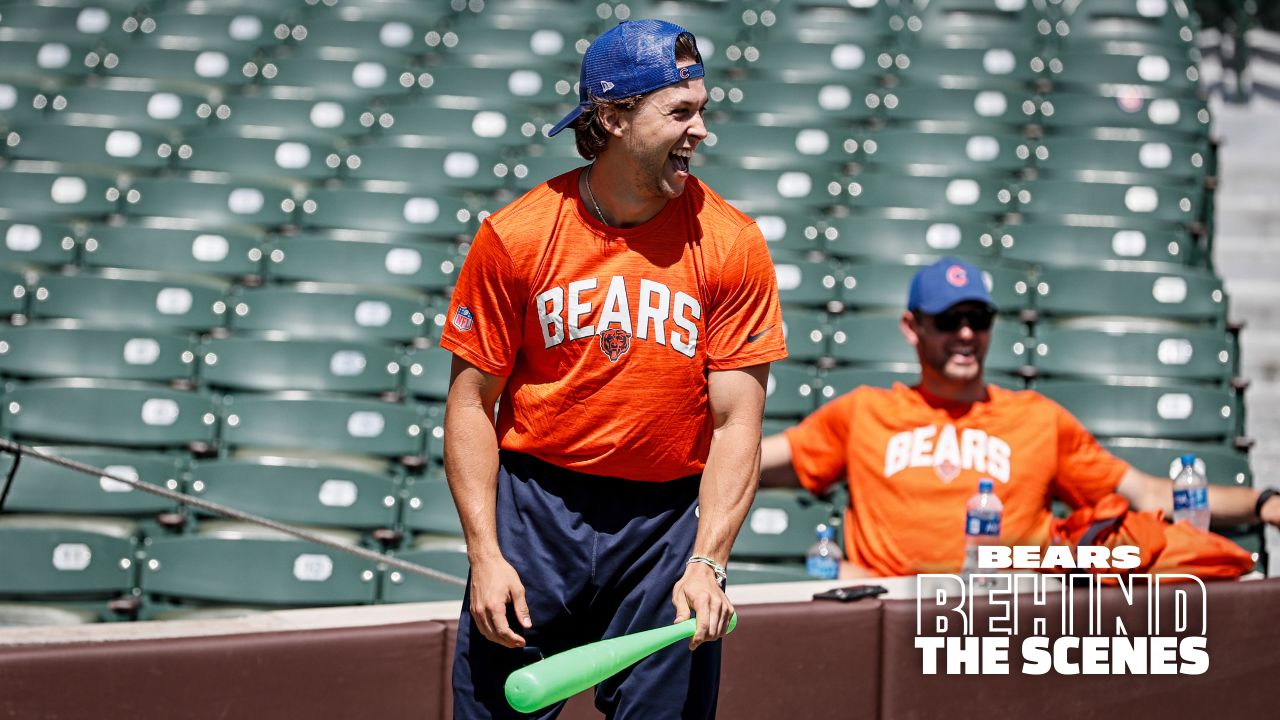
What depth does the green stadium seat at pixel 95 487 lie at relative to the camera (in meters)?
4.38

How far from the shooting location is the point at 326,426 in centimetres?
461

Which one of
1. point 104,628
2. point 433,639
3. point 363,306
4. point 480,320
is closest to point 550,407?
point 480,320

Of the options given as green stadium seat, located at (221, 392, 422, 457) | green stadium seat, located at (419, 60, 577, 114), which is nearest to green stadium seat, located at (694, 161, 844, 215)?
green stadium seat, located at (419, 60, 577, 114)

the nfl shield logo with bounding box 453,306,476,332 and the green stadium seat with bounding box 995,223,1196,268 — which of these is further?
the green stadium seat with bounding box 995,223,1196,268

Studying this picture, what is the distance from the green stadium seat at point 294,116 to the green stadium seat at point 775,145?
1869 millimetres

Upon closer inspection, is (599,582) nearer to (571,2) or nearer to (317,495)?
(317,495)

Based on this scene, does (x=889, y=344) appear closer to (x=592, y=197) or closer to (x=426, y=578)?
(x=426, y=578)

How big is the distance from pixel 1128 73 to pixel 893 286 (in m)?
2.57

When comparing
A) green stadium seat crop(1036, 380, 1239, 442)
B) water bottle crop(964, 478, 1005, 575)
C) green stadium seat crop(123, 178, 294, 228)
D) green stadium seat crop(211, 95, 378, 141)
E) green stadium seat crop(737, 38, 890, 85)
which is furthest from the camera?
green stadium seat crop(737, 38, 890, 85)

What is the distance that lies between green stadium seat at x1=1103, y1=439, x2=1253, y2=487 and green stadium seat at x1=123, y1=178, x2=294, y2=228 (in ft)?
12.4

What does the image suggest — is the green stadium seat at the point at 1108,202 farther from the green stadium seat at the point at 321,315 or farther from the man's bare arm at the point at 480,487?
the man's bare arm at the point at 480,487

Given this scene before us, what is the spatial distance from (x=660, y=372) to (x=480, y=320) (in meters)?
0.30

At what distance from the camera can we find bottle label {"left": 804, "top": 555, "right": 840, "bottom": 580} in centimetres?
390

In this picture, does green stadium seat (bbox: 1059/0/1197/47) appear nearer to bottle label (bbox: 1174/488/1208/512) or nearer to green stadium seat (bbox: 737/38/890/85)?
green stadium seat (bbox: 737/38/890/85)
